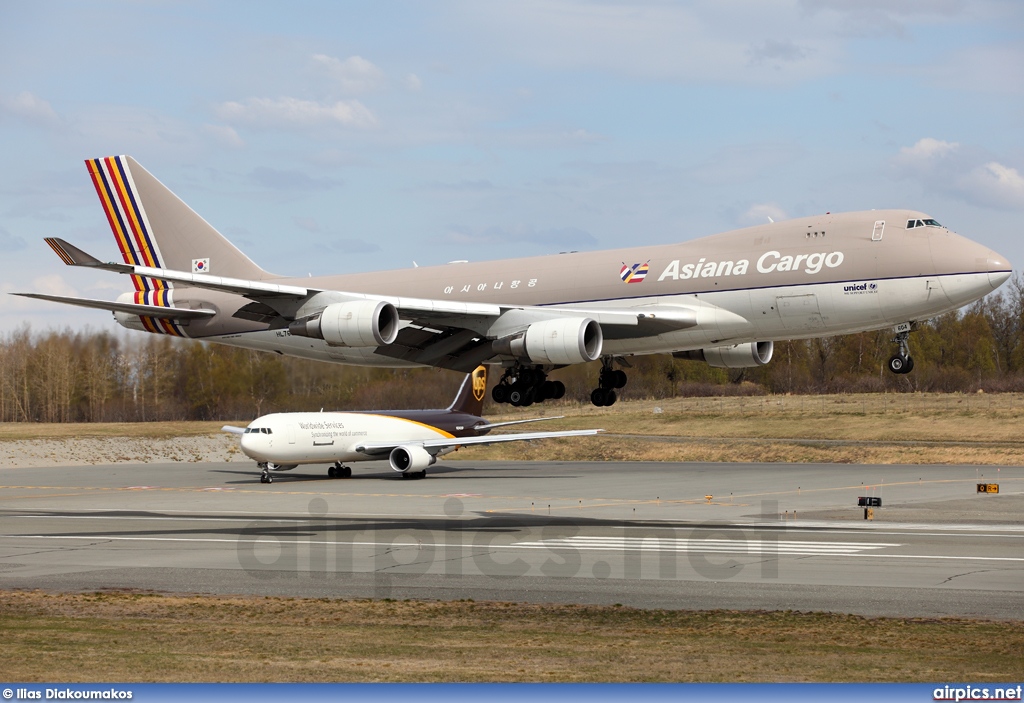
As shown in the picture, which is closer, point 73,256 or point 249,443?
point 73,256

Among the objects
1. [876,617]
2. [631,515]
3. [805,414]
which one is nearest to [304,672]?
[876,617]

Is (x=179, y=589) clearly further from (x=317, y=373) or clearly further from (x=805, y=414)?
(x=805, y=414)

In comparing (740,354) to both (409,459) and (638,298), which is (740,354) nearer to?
(638,298)

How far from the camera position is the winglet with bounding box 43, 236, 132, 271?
36.3 m

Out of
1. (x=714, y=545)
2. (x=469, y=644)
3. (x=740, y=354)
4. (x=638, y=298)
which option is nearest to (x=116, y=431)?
(x=740, y=354)

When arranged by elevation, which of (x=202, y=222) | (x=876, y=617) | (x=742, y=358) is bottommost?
(x=876, y=617)

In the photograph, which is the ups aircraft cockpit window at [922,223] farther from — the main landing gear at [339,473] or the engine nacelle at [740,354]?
the main landing gear at [339,473]

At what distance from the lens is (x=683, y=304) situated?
39.4 metres

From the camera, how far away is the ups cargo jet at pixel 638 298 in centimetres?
3672

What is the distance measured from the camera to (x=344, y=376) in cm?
7044

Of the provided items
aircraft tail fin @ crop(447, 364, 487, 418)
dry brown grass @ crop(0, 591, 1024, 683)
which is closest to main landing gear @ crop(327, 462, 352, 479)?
aircraft tail fin @ crop(447, 364, 487, 418)

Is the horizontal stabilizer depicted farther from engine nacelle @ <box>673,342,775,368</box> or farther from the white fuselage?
engine nacelle @ <box>673,342,775,368</box>

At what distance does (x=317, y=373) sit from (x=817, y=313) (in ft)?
134

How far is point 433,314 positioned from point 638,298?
733cm
